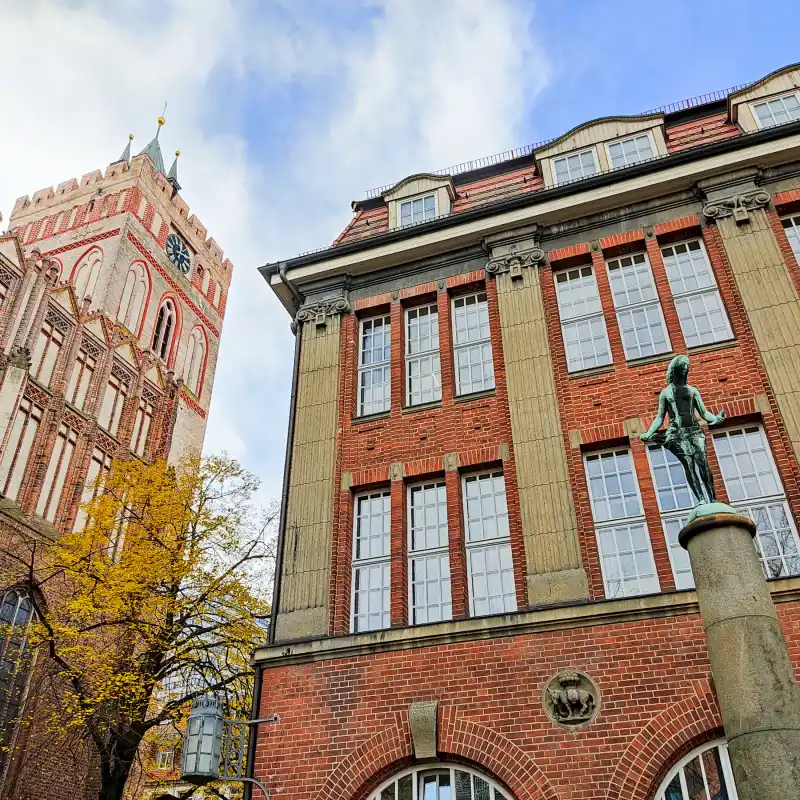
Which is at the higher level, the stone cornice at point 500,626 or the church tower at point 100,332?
the church tower at point 100,332

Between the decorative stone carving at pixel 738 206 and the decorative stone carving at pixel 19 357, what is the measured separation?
24.3 meters

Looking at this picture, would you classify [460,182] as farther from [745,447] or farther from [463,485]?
[745,447]

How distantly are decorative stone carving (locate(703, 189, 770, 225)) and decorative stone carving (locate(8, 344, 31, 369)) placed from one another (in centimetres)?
2431

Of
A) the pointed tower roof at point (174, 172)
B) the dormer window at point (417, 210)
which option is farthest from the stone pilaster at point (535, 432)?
the pointed tower roof at point (174, 172)

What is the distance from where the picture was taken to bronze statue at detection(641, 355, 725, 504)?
8703 mm

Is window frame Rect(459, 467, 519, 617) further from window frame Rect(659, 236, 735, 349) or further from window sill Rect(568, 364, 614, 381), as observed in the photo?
window frame Rect(659, 236, 735, 349)

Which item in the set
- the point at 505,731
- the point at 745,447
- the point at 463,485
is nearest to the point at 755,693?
the point at 505,731

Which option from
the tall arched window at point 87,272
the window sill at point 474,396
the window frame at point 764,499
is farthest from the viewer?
the tall arched window at point 87,272

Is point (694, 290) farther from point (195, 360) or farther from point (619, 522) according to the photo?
point (195, 360)

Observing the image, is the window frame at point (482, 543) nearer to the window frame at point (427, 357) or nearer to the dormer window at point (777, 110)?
the window frame at point (427, 357)

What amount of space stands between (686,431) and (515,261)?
6.89 metres

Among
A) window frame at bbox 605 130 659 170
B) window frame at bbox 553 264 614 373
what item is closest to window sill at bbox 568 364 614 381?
window frame at bbox 553 264 614 373

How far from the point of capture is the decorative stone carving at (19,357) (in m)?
28.4

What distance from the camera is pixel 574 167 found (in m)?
16.8
